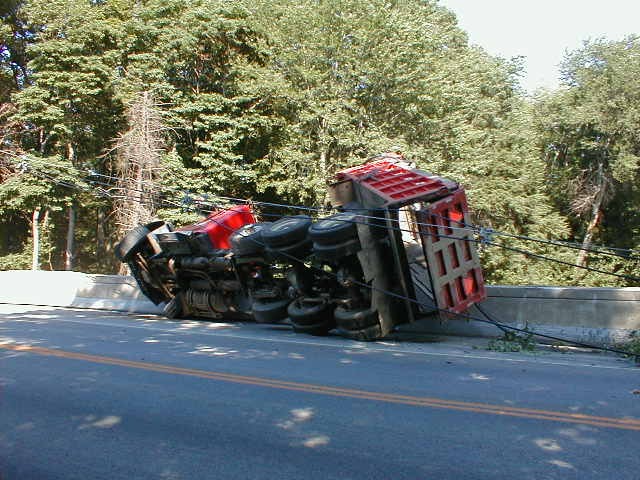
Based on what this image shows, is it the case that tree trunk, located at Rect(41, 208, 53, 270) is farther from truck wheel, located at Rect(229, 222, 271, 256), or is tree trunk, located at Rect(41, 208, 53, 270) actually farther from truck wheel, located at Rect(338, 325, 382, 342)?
truck wheel, located at Rect(338, 325, 382, 342)

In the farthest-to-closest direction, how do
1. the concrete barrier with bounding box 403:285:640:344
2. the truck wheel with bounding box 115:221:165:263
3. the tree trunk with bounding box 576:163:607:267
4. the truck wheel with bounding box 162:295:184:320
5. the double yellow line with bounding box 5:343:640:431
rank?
the tree trunk with bounding box 576:163:607:267
the truck wheel with bounding box 162:295:184:320
the truck wheel with bounding box 115:221:165:263
the concrete barrier with bounding box 403:285:640:344
the double yellow line with bounding box 5:343:640:431

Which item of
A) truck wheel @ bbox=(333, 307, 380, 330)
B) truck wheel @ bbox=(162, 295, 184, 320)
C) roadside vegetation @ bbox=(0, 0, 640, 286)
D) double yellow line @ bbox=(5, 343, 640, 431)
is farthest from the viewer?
roadside vegetation @ bbox=(0, 0, 640, 286)

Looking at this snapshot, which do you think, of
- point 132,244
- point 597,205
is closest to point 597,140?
point 597,205

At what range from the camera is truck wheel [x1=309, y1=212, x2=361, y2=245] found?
1010 cm

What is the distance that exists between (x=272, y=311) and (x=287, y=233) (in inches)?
65.0

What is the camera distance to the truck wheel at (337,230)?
33.1 ft

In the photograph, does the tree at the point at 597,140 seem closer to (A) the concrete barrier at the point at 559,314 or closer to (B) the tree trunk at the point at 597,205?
(B) the tree trunk at the point at 597,205

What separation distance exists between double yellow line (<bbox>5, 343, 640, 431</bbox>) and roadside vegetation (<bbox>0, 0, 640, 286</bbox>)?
15.3m

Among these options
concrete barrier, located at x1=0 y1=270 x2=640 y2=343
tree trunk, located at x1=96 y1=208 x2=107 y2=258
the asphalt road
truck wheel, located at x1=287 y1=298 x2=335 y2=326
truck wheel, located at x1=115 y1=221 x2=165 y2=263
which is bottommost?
the asphalt road

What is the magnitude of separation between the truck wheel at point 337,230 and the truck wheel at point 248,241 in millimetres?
1640

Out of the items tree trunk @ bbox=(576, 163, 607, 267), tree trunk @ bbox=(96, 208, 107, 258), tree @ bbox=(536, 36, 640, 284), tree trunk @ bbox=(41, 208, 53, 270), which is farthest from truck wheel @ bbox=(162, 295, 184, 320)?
tree trunk @ bbox=(576, 163, 607, 267)

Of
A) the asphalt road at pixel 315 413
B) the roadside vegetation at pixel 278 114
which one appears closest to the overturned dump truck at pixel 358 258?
the asphalt road at pixel 315 413

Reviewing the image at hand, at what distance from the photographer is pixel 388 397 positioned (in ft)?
21.4

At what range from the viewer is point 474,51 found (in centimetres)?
3778
